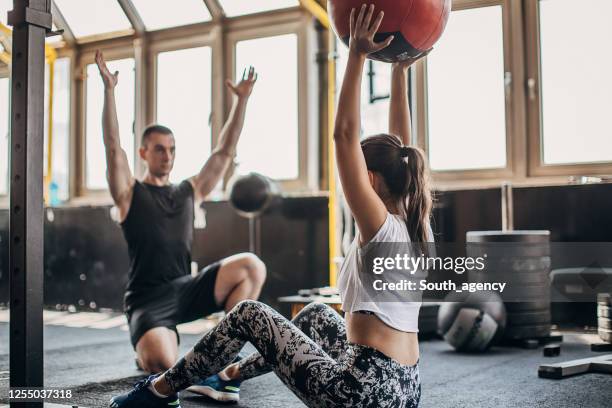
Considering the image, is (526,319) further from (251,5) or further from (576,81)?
(251,5)

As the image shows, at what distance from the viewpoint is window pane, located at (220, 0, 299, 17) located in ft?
17.2

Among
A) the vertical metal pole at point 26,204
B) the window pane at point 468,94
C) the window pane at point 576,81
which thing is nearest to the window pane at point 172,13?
the window pane at point 468,94

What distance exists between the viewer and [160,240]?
294 cm

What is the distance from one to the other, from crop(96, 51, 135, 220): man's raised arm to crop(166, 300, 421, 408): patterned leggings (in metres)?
1.18

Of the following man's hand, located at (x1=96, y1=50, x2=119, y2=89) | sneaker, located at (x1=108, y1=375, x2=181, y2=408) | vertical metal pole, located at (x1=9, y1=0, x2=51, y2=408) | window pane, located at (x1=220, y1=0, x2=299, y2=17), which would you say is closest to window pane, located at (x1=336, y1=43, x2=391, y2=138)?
window pane, located at (x1=220, y1=0, x2=299, y2=17)

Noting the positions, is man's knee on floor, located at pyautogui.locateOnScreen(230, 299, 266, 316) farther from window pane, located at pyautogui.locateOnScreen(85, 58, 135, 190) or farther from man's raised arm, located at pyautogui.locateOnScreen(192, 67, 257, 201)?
window pane, located at pyautogui.locateOnScreen(85, 58, 135, 190)

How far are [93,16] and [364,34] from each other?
5.11 meters

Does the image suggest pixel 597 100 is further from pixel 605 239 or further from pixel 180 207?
pixel 180 207

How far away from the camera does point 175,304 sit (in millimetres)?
2859

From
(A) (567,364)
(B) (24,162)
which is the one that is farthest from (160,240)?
(A) (567,364)

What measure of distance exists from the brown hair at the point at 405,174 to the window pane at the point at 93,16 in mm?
4777

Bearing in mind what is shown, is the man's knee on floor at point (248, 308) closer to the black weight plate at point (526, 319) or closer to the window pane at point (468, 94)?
the black weight plate at point (526, 319)

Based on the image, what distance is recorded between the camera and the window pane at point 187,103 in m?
5.57

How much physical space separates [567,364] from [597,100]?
2091mm
